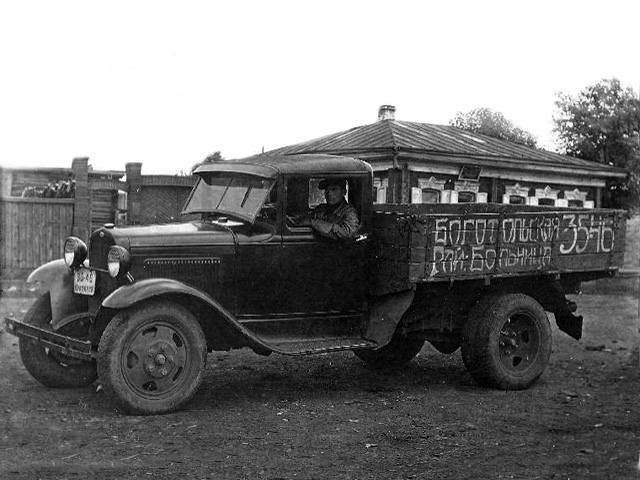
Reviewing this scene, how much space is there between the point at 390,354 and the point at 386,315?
1193mm

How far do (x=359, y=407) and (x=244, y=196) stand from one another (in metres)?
1.81

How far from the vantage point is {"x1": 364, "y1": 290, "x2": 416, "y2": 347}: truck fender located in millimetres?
6188

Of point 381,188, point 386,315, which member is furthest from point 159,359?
point 381,188

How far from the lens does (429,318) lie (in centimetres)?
659

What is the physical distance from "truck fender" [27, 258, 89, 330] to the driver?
1818 mm

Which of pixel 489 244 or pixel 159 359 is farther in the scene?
pixel 489 244

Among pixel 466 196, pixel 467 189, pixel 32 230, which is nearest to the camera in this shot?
pixel 32 230

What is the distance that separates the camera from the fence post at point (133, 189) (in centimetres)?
1438

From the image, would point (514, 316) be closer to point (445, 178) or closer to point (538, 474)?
point (538, 474)

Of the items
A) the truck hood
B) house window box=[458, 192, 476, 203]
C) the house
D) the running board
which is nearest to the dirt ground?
the running board

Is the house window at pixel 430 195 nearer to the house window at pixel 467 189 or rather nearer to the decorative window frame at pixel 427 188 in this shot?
the decorative window frame at pixel 427 188

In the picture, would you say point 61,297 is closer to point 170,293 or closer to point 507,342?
point 170,293

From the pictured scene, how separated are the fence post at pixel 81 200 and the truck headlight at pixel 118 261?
884 cm

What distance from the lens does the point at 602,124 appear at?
24.9 metres
